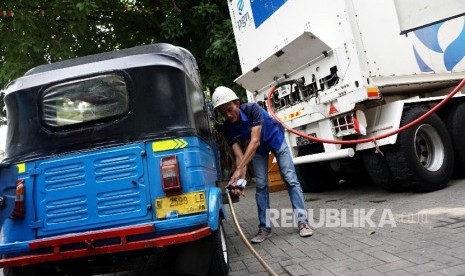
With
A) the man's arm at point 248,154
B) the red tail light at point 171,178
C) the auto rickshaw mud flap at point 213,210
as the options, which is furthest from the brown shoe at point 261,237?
the red tail light at point 171,178

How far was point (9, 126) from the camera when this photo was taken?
10.3ft

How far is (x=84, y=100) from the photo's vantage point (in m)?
3.07

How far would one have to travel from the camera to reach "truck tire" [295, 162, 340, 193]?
7.37 m

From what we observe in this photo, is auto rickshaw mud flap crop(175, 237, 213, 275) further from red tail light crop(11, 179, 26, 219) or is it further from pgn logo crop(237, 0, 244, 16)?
pgn logo crop(237, 0, 244, 16)

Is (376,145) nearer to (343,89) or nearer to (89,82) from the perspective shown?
(343,89)

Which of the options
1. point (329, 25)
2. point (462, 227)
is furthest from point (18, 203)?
point (329, 25)

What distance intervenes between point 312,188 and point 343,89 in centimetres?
273

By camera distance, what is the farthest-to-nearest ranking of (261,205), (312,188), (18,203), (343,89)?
(312,188), (343,89), (261,205), (18,203)

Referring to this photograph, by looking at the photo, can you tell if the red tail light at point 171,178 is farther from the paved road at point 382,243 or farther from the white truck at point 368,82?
the white truck at point 368,82

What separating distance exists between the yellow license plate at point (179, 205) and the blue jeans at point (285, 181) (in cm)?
186

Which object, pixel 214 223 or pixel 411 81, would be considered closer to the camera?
pixel 214 223

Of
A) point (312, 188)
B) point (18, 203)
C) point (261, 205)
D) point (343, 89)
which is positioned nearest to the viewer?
point (18, 203)

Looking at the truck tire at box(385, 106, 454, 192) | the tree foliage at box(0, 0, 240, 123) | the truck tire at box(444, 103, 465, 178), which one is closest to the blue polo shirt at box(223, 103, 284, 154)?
the truck tire at box(385, 106, 454, 192)

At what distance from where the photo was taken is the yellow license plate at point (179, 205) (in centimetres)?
284
